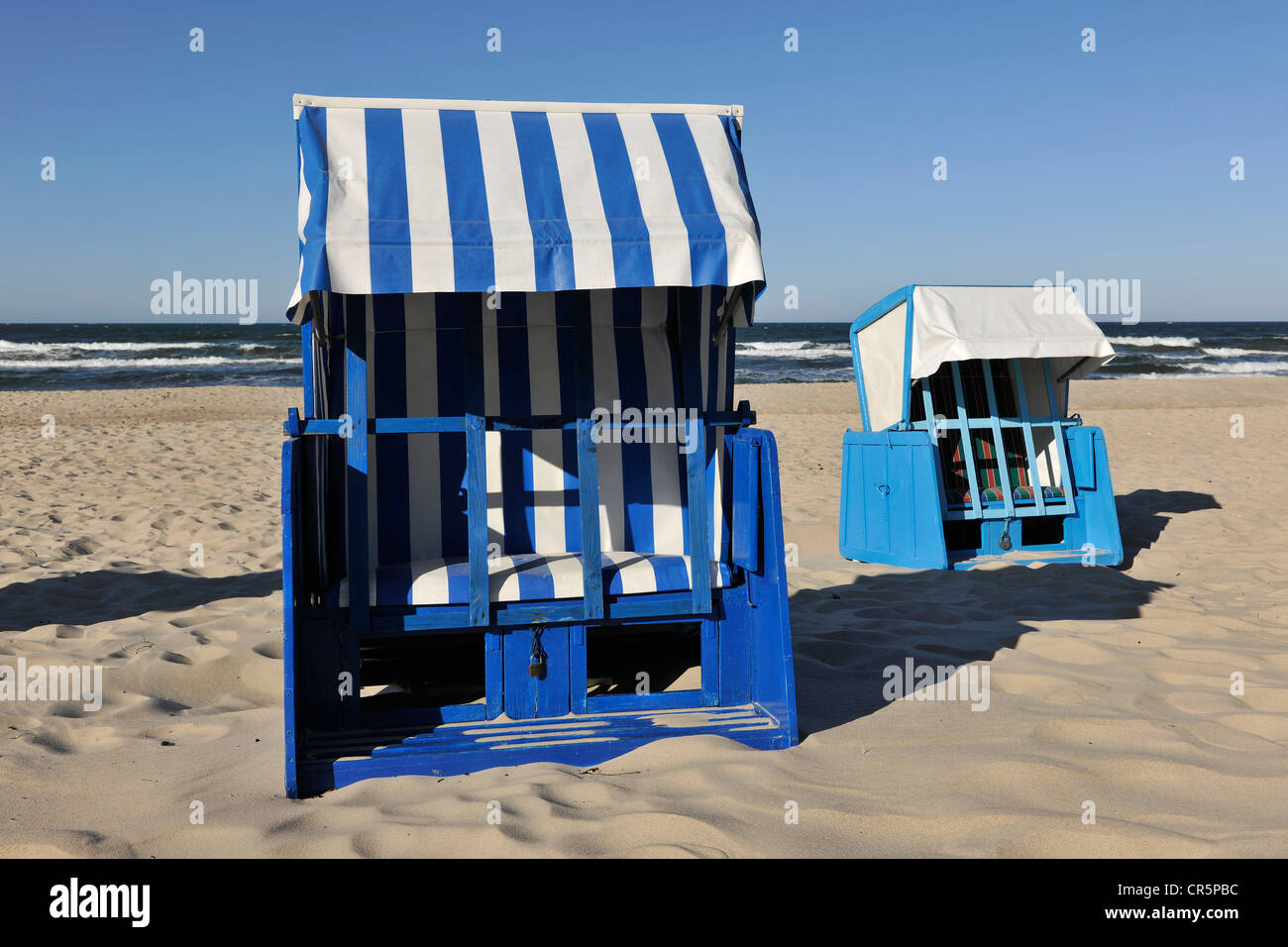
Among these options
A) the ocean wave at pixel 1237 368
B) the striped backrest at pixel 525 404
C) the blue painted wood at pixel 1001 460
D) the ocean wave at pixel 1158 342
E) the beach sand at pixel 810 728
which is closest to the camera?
the beach sand at pixel 810 728

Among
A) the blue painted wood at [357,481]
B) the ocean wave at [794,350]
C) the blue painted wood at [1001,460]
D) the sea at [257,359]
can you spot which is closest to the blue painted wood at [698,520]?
the blue painted wood at [357,481]

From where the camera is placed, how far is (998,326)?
6.43 meters

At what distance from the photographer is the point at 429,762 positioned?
125 inches

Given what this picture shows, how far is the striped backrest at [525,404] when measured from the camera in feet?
13.8

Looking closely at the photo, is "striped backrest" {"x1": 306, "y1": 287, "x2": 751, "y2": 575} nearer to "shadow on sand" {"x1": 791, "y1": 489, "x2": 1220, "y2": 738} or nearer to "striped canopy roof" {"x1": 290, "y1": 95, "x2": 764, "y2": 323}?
"striped canopy roof" {"x1": 290, "y1": 95, "x2": 764, "y2": 323}

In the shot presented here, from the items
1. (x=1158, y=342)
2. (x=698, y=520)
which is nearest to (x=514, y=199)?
(x=698, y=520)

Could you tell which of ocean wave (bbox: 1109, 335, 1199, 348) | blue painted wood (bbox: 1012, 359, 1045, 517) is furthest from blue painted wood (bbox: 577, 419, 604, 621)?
ocean wave (bbox: 1109, 335, 1199, 348)

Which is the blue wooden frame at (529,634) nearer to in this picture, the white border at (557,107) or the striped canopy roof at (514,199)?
the striped canopy roof at (514,199)

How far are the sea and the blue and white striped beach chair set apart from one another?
21.6 metres

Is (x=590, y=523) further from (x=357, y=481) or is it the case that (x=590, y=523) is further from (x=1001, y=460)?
(x=1001, y=460)

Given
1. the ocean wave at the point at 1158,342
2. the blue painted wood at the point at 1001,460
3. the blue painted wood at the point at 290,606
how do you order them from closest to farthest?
the blue painted wood at the point at 290,606 → the blue painted wood at the point at 1001,460 → the ocean wave at the point at 1158,342

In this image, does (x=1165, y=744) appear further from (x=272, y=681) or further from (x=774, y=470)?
(x=272, y=681)

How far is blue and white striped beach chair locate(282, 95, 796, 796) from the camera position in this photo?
124 inches
